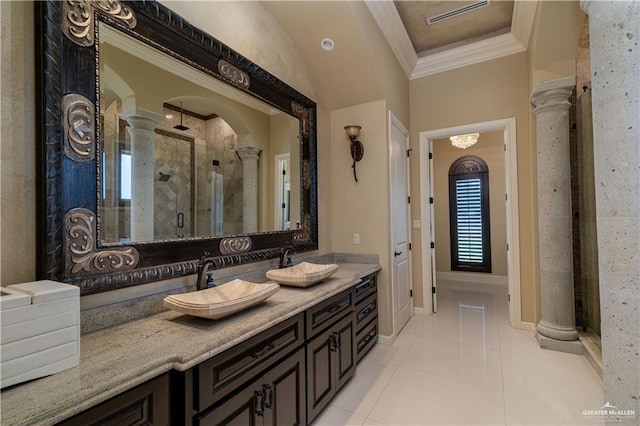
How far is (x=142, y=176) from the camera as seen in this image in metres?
1.61

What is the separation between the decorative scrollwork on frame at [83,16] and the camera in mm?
1286

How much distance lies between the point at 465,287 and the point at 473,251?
0.85 meters

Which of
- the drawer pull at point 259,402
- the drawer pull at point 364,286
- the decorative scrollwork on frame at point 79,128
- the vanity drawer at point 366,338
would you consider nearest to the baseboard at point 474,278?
the vanity drawer at point 366,338

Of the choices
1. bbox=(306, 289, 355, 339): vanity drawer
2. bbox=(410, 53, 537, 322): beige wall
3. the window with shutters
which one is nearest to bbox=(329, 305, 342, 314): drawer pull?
bbox=(306, 289, 355, 339): vanity drawer

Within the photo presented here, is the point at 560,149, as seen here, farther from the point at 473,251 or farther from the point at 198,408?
the point at 198,408

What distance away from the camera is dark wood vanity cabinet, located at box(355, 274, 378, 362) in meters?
2.66

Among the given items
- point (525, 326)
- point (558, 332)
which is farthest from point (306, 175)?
point (525, 326)

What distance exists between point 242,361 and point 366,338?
5.85ft

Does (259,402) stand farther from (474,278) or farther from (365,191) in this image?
(474,278)

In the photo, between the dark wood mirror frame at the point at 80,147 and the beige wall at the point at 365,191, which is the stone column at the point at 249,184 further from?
the beige wall at the point at 365,191

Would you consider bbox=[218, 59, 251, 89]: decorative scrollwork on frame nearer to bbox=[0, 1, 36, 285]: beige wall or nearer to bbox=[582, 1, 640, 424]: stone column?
bbox=[0, 1, 36, 285]: beige wall

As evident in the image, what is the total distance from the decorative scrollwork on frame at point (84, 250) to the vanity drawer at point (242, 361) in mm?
676

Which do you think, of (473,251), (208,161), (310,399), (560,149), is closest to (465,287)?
(473,251)

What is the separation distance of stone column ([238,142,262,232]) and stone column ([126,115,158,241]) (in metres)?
0.70
